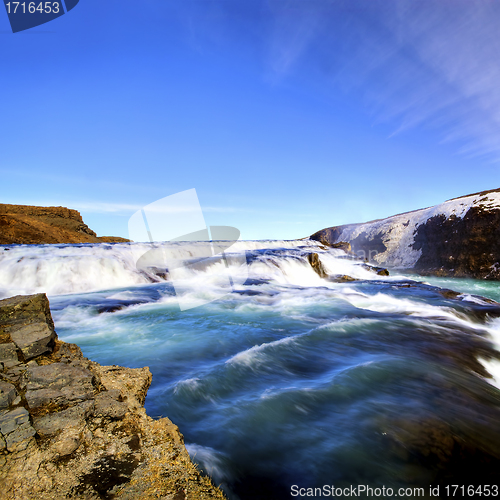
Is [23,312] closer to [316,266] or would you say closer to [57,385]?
[57,385]

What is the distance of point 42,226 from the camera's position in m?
52.4

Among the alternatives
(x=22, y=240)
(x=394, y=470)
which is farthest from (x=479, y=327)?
(x=22, y=240)

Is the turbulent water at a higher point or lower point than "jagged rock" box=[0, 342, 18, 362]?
lower

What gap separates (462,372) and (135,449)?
458cm

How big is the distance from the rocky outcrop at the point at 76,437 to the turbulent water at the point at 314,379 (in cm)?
87

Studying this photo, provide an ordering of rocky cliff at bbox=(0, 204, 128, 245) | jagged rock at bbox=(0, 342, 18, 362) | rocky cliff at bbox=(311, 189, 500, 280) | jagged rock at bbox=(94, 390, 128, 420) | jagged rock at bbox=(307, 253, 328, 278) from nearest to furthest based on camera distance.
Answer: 1. jagged rock at bbox=(94, 390, 128, 420)
2. jagged rock at bbox=(0, 342, 18, 362)
3. jagged rock at bbox=(307, 253, 328, 278)
4. rocky cliff at bbox=(311, 189, 500, 280)
5. rocky cliff at bbox=(0, 204, 128, 245)

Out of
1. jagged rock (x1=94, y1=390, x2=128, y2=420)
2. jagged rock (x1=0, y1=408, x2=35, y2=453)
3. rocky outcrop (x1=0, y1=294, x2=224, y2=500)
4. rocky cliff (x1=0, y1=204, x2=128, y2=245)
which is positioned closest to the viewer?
rocky outcrop (x1=0, y1=294, x2=224, y2=500)

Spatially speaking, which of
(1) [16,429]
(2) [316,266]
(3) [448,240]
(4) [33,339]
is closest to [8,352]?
(4) [33,339]

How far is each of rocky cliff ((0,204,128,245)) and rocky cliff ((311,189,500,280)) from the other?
4785 centimetres

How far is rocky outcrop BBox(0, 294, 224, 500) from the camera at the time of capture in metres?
1.47

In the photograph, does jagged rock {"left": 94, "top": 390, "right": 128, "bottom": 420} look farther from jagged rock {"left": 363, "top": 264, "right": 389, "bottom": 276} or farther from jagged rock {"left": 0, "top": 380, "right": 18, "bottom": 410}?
jagged rock {"left": 363, "top": 264, "right": 389, "bottom": 276}

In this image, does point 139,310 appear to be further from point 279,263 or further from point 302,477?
point 279,263

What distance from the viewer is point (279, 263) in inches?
651

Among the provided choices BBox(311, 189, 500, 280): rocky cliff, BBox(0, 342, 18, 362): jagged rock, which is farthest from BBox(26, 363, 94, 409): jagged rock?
BBox(311, 189, 500, 280): rocky cliff
